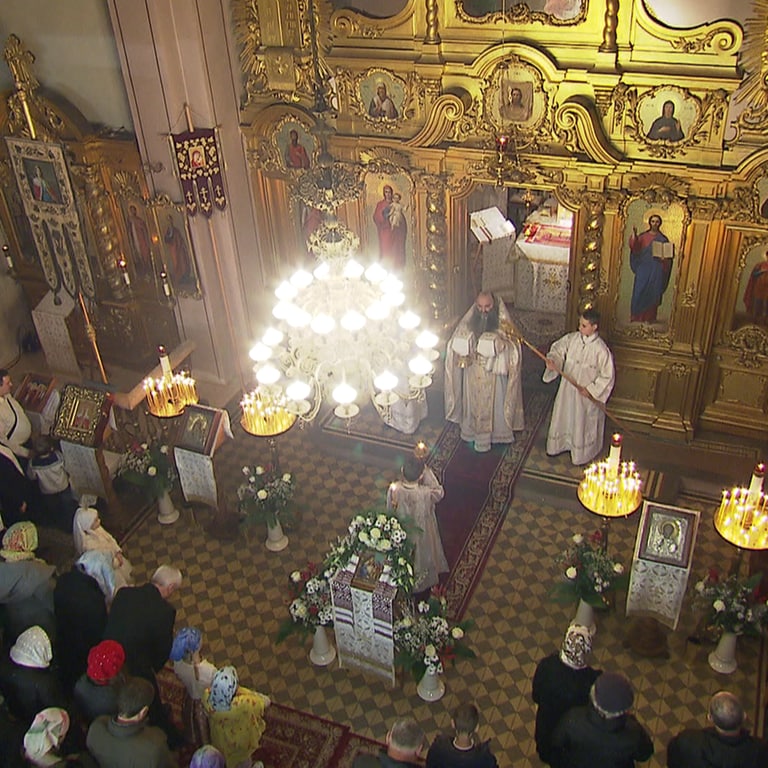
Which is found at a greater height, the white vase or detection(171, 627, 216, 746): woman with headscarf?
detection(171, 627, 216, 746): woman with headscarf

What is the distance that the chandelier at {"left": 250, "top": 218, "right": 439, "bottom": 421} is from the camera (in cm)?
668

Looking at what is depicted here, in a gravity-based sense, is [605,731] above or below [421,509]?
above

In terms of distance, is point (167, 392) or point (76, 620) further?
point (167, 392)

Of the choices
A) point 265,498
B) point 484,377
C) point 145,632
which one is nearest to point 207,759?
point 145,632

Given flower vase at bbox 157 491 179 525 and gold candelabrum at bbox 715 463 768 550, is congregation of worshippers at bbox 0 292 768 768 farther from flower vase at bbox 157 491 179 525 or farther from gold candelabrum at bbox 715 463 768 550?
gold candelabrum at bbox 715 463 768 550

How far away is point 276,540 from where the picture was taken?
30.6 ft

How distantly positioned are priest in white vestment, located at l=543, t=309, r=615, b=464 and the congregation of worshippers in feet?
0.05

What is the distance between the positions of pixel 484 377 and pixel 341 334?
353 cm

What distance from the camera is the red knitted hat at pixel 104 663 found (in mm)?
6172

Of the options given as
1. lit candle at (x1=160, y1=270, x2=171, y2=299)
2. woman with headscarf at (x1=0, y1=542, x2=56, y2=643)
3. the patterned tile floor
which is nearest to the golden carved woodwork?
the patterned tile floor

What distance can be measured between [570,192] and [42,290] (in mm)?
7216

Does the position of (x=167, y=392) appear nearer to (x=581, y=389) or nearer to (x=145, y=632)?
(x=145, y=632)

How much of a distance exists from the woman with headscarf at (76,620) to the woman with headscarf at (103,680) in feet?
2.99

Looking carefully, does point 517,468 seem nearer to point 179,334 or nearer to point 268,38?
point 179,334
